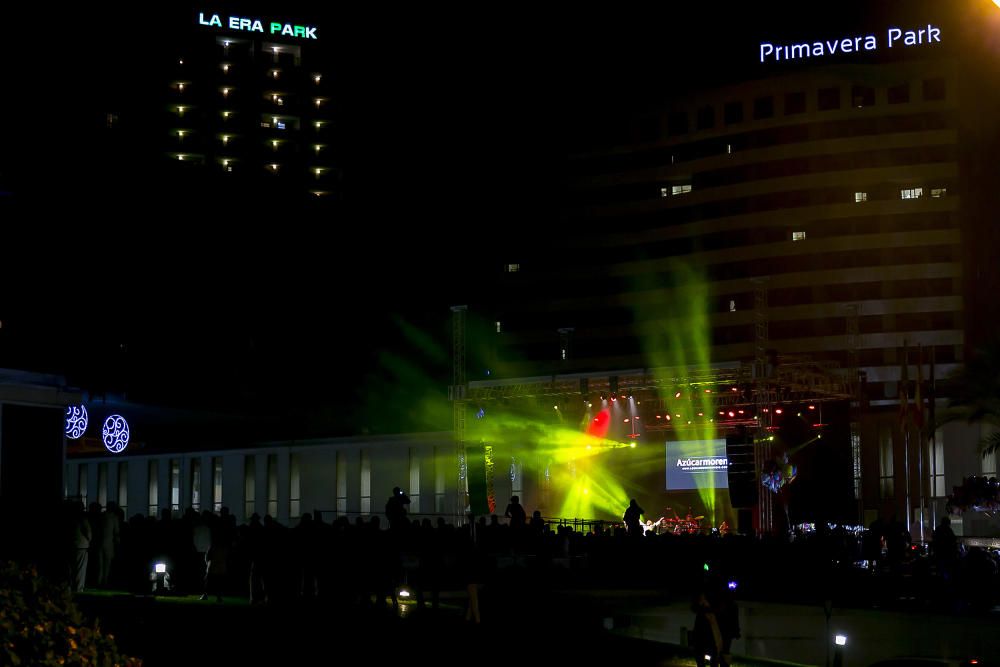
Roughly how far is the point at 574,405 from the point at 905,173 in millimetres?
43898

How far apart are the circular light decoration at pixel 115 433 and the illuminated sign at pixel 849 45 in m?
61.2

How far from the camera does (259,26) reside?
114 meters

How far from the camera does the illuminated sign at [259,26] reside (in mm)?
111000

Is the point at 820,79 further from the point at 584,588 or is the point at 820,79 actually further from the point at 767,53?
the point at 584,588

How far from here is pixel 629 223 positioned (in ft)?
292

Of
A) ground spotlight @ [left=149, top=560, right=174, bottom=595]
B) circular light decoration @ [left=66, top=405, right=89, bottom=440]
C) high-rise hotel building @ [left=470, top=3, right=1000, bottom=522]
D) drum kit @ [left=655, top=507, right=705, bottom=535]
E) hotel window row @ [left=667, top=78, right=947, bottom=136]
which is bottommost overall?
ground spotlight @ [left=149, top=560, right=174, bottom=595]

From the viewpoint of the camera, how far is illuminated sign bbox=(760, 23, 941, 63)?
83.5m

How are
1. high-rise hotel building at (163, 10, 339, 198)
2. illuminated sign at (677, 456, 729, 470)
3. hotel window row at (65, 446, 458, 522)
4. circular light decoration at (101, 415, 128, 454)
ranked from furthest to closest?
high-rise hotel building at (163, 10, 339, 198) → illuminated sign at (677, 456, 729, 470) → hotel window row at (65, 446, 458, 522) → circular light decoration at (101, 415, 128, 454)

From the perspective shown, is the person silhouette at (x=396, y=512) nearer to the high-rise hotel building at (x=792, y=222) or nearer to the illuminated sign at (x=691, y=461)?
the illuminated sign at (x=691, y=461)

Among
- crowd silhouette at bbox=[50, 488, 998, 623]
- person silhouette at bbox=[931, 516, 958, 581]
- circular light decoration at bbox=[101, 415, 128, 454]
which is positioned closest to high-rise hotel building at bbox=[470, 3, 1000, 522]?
crowd silhouette at bbox=[50, 488, 998, 623]

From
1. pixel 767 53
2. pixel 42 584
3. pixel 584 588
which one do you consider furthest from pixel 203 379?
pixel 767 53

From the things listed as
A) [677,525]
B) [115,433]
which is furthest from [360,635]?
[677,525]

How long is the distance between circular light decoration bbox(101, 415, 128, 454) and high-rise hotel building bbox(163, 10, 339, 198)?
74964mm

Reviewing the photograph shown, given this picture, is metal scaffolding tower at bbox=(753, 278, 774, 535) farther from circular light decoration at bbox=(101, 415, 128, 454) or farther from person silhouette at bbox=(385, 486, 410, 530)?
circular light decoration at bbox=(101, 415, 128, 454)
